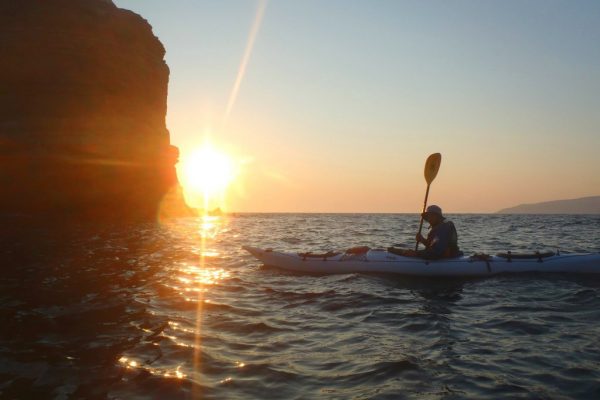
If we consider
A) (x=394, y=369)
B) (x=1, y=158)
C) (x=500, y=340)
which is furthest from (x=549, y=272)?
(x=1, y=158)

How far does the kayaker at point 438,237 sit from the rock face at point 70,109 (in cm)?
2831

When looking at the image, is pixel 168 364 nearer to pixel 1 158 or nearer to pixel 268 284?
pixel 268 284

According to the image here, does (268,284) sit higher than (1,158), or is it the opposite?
(1,158)

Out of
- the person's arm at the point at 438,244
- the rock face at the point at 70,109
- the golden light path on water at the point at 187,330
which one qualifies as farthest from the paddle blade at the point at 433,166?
the rock face at the point at 70,109

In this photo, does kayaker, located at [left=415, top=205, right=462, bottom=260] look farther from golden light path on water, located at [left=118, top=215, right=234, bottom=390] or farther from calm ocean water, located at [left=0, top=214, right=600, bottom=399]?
golden light path on water, located at [left=118, top=215, right=234, bottom=390]

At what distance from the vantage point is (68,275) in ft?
33.3

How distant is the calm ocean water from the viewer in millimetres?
4211

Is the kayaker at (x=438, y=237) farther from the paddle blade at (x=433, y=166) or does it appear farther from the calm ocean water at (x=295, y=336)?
the paddle blade at (x=433, y=166)

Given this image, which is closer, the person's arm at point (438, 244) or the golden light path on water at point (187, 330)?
the golden light path on water at point (187, 330)

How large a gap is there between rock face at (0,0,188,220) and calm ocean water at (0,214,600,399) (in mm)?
23460

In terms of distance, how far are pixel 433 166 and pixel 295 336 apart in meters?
9.26

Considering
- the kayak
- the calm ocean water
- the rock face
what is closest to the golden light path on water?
the calm ocean water

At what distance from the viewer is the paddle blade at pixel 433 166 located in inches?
533

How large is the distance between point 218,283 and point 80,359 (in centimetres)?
501
